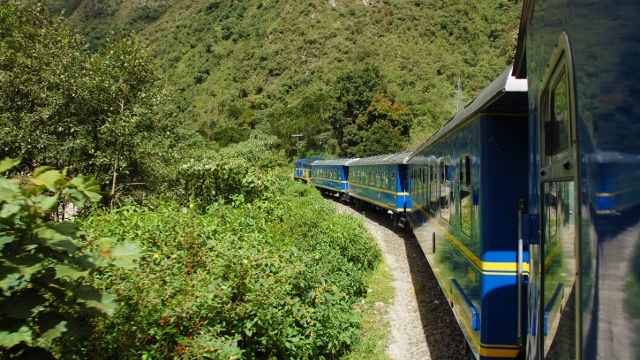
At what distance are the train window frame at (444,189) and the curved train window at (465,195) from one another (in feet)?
2.54

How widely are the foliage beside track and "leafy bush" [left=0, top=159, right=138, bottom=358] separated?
1.02 meters

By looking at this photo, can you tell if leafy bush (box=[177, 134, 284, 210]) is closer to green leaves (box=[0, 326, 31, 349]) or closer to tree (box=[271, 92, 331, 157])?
green leaves (box=[0, 326, 31, 349])

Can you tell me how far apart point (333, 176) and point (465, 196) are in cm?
2286

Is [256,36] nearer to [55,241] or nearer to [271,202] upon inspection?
[271,202]

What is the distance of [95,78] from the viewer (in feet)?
33.4

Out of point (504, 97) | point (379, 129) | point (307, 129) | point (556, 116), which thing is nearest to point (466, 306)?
point (504, 97)

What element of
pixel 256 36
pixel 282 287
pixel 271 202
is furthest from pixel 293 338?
pixel 256 36

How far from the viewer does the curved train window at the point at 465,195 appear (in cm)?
511

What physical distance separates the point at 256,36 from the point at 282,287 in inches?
4356

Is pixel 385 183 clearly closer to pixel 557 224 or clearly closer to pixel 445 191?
pixel 445 191

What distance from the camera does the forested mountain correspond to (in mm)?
54938

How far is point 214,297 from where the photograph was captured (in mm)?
4496

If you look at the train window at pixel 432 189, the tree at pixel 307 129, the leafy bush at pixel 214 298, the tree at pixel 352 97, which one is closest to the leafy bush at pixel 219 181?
the leafy bush at pixel 214 298

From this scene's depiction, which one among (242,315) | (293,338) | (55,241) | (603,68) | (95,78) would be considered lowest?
(293,338)
